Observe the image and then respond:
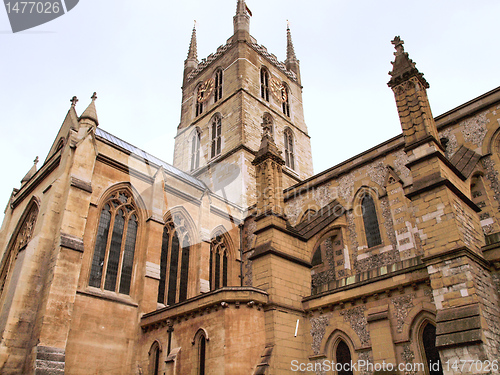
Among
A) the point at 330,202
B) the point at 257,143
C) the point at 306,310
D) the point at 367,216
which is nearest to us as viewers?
the point at 306,310

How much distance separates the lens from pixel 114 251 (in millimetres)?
16078

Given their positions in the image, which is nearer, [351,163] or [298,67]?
[351,163]

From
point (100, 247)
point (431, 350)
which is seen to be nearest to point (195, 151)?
point (100, 247)

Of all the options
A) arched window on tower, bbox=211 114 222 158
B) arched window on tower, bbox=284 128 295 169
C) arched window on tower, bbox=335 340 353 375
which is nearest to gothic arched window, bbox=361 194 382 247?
arched window on tower, bbox=335 340 353 375

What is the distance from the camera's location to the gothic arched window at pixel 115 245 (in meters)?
15.4

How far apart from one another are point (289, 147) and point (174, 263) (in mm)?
16496

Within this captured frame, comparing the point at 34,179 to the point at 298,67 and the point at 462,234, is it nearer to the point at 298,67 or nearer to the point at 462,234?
the point at 462,234

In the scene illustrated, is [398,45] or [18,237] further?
[18,237]

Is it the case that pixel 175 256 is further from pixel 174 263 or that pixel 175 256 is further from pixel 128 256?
pixel 128 256

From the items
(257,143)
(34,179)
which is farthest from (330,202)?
(34,179)

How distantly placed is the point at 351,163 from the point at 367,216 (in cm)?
268

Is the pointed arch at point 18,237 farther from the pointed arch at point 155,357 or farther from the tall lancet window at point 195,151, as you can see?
the tall lancet window at point 195,151

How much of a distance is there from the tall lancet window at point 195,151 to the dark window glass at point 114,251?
46.7 ft

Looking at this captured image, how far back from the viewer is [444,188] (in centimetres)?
1024
